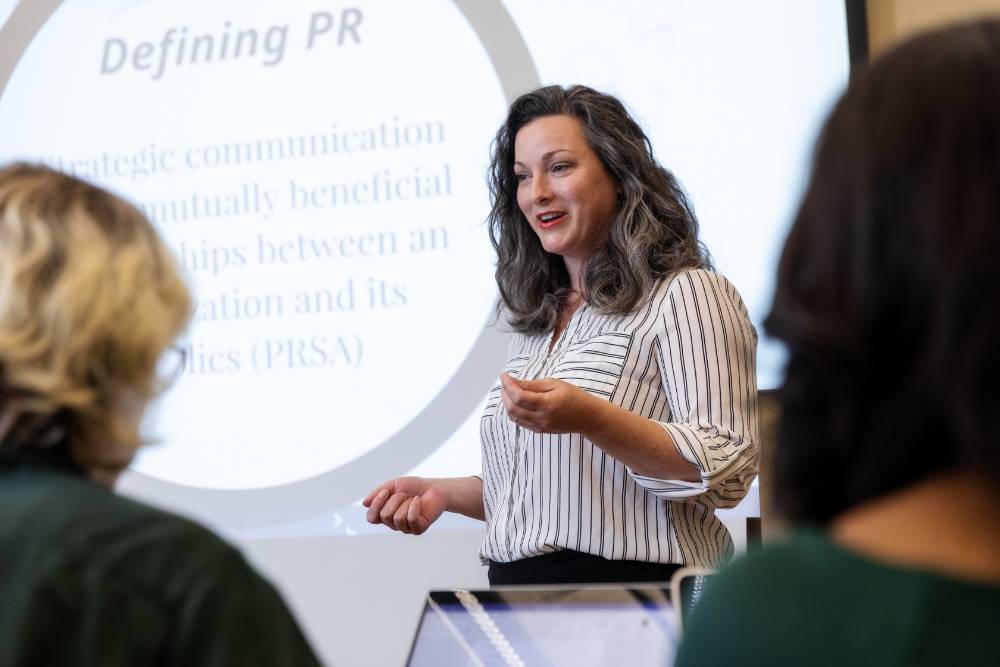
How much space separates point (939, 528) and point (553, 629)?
72 centimetres

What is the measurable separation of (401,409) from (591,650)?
A: 167cm

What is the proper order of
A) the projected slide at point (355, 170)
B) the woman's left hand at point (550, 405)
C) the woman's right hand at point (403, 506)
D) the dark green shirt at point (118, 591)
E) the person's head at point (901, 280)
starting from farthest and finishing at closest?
the projected slide at point (355, 170)
the woman's right hand at point (403, 506)
the woman's left hand at point (550, 405)
the dark green shirt at point (118, 591)
the person's head at point (901, 280)

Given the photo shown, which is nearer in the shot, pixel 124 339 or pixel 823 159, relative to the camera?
pixel 823 159

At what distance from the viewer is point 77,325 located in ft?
2.61

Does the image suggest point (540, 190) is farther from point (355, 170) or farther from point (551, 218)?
point (355, 170)

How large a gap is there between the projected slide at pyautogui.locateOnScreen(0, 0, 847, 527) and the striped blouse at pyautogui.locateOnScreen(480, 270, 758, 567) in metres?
0.96

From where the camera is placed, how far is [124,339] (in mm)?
811

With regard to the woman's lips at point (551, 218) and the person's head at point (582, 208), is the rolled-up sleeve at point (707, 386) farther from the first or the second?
the woman's lips at point (551, 218)

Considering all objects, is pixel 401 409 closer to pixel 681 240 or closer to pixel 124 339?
pixel 681 240

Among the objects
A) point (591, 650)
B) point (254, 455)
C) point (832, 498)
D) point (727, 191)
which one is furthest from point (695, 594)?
point (254, 455)

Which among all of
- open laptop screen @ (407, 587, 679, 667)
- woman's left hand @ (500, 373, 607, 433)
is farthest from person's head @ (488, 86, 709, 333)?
open laptop screen @ (407, 587, 679, 667)

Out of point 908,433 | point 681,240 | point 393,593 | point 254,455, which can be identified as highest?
point 681,240

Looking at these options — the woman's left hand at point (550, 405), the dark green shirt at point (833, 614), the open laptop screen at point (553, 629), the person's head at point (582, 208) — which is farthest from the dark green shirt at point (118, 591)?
the person's head at point (582, 208)

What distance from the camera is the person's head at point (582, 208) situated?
1831 millimetres
